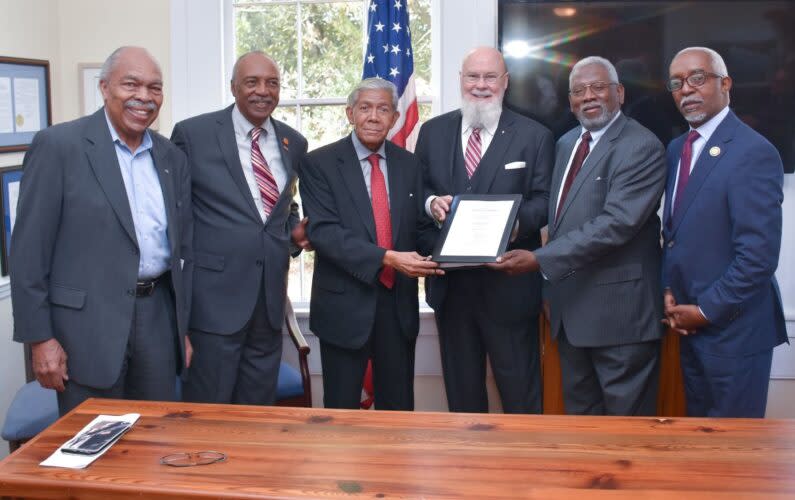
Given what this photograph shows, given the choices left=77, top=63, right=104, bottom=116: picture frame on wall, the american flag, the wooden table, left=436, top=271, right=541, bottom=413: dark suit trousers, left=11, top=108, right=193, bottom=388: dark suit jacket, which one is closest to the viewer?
the wooden table

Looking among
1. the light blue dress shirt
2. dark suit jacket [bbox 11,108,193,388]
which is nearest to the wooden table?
dark suit jacket [bbox 11,108,193,388]

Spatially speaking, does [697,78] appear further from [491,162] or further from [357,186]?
[357,186]

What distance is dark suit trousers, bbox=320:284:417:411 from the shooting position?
3.05m

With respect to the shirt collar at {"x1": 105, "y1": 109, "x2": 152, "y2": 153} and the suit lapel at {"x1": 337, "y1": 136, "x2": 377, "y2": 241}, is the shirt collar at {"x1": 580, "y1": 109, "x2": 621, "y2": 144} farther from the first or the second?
the shirt collar at {"x1": 105, "y1": 109, "x2": 152, "y2": 153}

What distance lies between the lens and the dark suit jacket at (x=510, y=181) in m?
3.07

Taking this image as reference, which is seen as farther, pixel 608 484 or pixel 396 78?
pixel 396 78

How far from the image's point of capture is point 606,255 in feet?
9.52

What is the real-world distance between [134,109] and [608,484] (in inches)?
70.4

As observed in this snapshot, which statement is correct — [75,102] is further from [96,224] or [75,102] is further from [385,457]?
[385,457]

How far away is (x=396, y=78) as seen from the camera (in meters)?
3.79

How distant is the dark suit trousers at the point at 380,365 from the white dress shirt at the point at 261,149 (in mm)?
556

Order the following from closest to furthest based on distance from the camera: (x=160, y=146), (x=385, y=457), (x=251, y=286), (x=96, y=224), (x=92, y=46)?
(x=385, y=457)
(x=96, y=224)
(x=160, y=146)
(x=251, y=286)
(x=92, y=46)

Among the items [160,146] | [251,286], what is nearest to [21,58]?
[160,146]

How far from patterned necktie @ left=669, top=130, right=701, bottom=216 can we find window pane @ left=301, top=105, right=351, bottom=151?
182 centimetres
